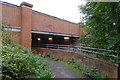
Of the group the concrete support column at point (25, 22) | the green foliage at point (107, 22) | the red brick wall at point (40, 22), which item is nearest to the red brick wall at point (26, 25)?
the concrete support column at point (25, 22)

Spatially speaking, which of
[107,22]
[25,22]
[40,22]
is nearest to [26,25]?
[25,22]

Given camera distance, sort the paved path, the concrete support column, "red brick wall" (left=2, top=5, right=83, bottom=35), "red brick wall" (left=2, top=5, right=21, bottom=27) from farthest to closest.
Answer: the concrete support column < "red brick wall" (left=2, top=5, right=83, bottom=35) < "red brick wall" (left=2, top=5, right=21, bottom=27) < the paved path

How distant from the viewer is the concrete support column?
774cm

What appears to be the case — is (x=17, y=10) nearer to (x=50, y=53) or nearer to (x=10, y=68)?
(x=50, y=53)

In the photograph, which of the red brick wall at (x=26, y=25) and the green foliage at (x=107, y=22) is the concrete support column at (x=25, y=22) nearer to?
the red brick wall at (x=26, y=25)

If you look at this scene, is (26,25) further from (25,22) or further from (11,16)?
(11,16)

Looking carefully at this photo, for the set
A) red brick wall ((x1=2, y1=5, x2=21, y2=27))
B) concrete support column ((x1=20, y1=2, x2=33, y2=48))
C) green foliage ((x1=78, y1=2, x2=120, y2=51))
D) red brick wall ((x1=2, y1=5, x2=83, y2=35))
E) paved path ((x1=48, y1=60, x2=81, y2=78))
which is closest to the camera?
green foliage ((x1=78, y1=2, x2=120, y2=51))

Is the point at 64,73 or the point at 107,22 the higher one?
the point at 107,22

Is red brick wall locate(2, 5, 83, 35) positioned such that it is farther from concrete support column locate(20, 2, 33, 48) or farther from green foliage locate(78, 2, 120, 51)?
green foliage locate(78, 2, 120, 51)

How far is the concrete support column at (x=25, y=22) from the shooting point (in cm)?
774

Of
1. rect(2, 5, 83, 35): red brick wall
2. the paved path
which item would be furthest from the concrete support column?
the paved path

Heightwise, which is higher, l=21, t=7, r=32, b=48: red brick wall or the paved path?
l=21, t=7, r=32, b=48: red brick wall

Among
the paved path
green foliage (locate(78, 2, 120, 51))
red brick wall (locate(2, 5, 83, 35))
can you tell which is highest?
red brick wall (locate(2, 5, 83, 35))

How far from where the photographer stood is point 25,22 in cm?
785
